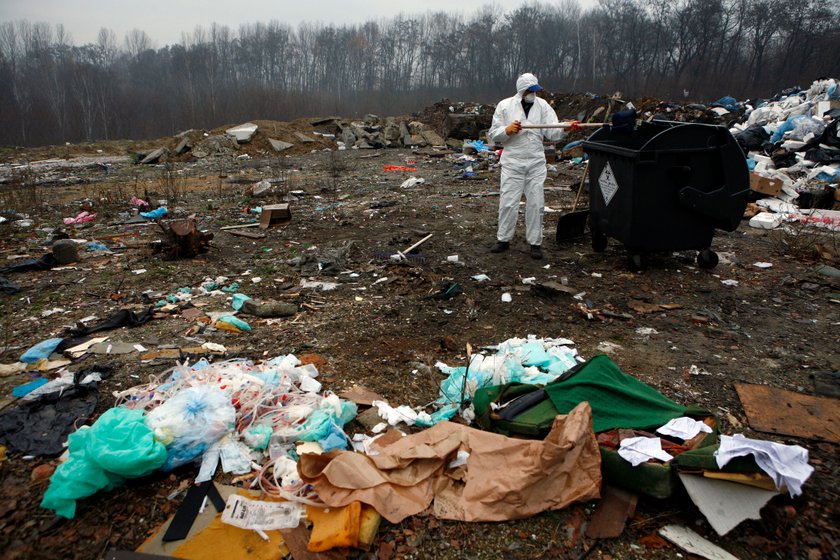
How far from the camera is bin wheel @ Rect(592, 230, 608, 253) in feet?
18.0

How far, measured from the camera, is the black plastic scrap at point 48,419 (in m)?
2.49

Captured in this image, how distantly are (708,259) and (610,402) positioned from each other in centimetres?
329

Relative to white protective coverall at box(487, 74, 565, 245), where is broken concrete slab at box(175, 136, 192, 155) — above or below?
below

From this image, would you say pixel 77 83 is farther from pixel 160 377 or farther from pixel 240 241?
pixel 160 377

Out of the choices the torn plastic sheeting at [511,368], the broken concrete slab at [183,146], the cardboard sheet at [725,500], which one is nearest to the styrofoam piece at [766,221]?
the torn plastic sheeting at [511,368]

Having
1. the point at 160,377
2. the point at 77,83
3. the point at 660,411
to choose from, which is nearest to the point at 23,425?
the point at 160,377

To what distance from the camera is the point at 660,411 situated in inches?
95.4

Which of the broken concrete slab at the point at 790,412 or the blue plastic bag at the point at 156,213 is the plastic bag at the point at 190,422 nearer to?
the broken concrete slab at the point at 790,412

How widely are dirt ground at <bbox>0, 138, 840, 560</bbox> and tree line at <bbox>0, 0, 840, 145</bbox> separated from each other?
86.6ft

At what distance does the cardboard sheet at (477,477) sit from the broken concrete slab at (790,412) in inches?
47.2

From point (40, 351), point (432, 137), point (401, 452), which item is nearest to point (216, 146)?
point (432, 137)

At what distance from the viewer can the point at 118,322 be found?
158 inches

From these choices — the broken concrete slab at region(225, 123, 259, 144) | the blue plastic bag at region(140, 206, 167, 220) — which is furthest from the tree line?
the blue plastic bag at region(140, 206, 167, 220)

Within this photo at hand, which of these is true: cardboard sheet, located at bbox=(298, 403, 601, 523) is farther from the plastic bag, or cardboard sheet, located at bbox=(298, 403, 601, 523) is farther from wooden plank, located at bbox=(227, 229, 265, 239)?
wooden plank, located at bbox=(227, 229, 265, 239)
